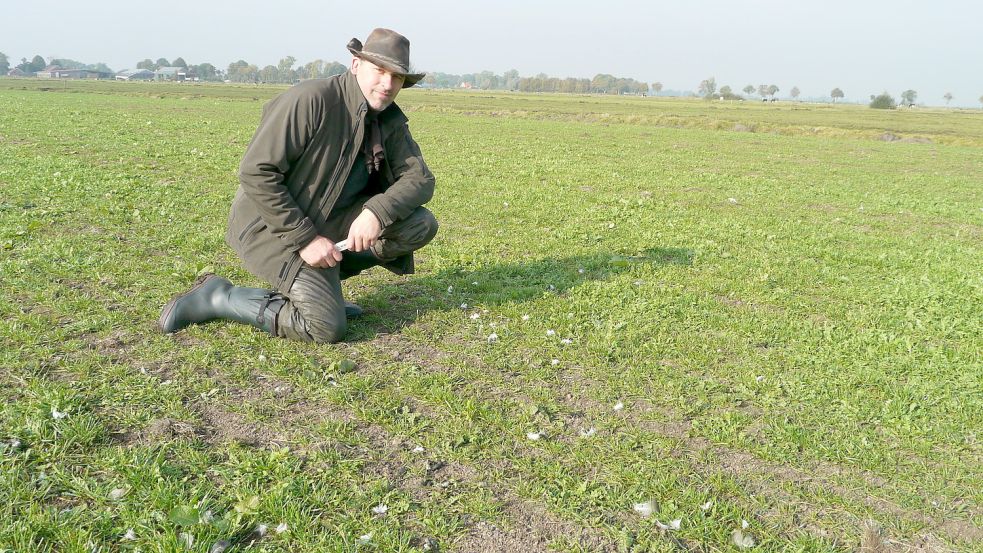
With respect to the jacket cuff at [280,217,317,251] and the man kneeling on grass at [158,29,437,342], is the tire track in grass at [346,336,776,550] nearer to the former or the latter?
the man kneeling on grass at [158,29,437,342]

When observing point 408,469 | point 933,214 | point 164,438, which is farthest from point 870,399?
point 933,214

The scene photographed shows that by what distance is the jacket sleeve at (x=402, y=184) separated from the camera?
5.46 m

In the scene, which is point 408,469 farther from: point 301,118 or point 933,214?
point 933,214

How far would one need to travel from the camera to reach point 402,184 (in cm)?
564

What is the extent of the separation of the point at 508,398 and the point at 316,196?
240cm

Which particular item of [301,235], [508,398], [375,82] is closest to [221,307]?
[301,235]

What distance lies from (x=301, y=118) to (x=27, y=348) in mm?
2710

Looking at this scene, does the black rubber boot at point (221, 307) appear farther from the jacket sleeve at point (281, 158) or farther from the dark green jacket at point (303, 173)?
the jacket sleeve at point (281, 158)

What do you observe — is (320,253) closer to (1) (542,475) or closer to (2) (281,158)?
(2) (281,158)

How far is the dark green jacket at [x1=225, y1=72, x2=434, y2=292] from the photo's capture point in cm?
511

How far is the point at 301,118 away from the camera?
5113mm

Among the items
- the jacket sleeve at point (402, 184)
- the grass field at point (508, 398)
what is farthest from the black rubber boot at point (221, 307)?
the jacket sleeve at point (402, 184)

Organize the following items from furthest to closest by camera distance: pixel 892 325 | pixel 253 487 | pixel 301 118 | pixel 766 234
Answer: pixel 766 234
pixel 892 325
pixel 301 118
pixel 253 487

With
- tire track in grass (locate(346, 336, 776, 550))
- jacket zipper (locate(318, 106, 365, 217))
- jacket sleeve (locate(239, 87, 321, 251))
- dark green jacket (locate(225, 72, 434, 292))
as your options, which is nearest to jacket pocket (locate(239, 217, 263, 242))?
dark green jacket (locate(225, 72, 434, 292))
